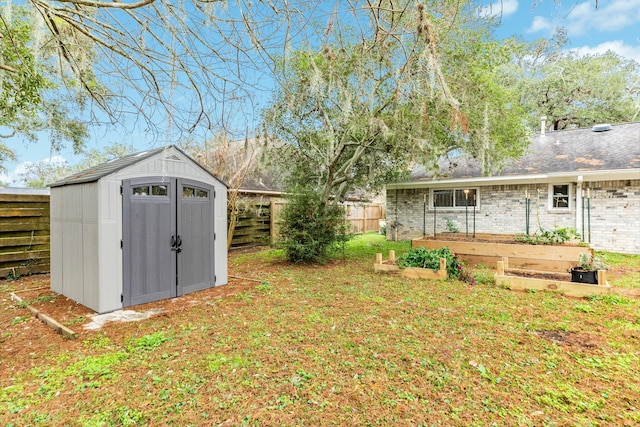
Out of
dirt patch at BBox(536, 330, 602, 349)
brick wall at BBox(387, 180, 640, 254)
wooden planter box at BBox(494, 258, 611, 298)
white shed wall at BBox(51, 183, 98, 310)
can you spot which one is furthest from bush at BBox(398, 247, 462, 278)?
white shed wall at BBox(51, 183, 98, 310)

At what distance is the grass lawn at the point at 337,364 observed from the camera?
2166 mm

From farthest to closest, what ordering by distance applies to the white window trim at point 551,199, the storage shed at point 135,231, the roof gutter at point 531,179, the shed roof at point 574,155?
the white window trim at point 551,199 < the shed roof at point 574,155 < the roof gutter at point 531,179 < the storage shed at point 135,231

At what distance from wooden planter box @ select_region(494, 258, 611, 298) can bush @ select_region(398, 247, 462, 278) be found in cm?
73

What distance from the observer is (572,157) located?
10.0 metres

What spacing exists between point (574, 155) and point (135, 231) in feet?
41.0

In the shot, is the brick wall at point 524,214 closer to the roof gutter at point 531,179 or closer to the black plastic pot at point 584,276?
the roof gutter at point 531,179

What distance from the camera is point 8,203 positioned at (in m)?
5.88

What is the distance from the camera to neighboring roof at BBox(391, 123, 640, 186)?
29.4ft

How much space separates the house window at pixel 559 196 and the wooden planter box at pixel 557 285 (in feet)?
17.1

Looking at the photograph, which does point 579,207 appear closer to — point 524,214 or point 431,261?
point 524,214

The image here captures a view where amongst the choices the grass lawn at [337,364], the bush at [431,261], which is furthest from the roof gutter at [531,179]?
the grass lawn at [337,364]

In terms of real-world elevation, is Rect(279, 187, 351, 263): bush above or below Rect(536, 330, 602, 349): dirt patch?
above

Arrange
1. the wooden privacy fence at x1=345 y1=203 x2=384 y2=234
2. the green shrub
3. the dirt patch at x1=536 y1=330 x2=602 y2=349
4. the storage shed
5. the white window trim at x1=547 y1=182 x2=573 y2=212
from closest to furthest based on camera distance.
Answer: the dirt patch at x1=536 y1=330 x2=602 y2=349
the storage shed
the green shrub
the white window trim at x1=547 y1=182 x2=573 y2=212
the wooden privacy fence at x1=345 y1=203 x2=384 y2=234

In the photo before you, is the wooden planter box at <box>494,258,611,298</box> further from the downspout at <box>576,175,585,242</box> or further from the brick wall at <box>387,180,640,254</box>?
the downspout at <box>576,175,585,242</box>
